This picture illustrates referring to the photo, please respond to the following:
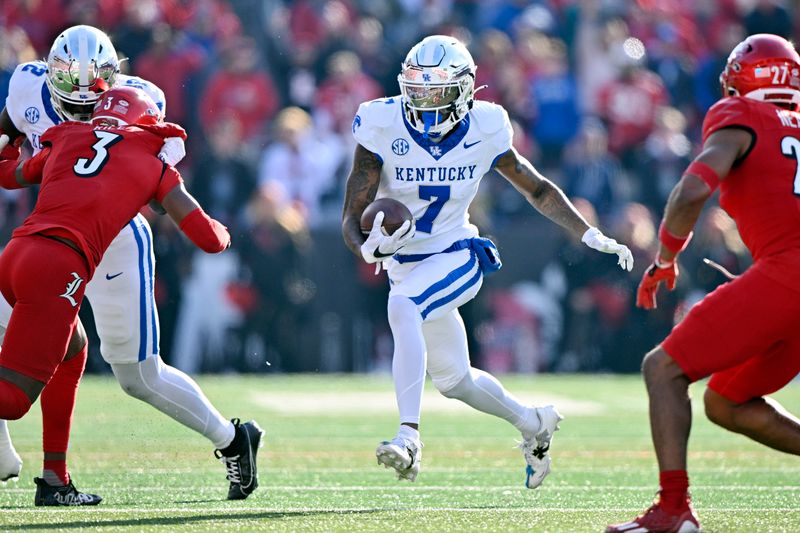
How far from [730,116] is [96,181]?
2.18 metres

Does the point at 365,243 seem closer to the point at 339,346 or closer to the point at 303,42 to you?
the point at 339,346

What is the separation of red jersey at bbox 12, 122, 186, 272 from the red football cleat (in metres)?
2.02

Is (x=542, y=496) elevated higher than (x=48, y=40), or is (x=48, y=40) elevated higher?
(x=48, y=40)

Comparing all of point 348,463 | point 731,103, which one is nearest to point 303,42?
point 348,463

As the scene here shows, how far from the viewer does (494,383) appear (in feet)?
19.4

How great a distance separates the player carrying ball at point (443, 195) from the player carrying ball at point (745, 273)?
4.04 feet

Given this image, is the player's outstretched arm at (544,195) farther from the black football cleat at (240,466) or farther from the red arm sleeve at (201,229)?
the black football cleat at (240,466)

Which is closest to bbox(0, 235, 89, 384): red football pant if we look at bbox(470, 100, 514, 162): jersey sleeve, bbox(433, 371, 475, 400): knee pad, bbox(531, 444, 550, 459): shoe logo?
bbox(433, 371, 475, 400): knee pad

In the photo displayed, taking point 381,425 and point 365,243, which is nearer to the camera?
point 365,243

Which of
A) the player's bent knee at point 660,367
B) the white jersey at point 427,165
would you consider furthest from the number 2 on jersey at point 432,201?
the player's bent knee at point 660,367

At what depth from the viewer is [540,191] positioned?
5996mm

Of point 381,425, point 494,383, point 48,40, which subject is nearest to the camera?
point 494,383

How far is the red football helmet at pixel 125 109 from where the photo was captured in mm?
5207

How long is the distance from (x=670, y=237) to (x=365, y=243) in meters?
1.39
